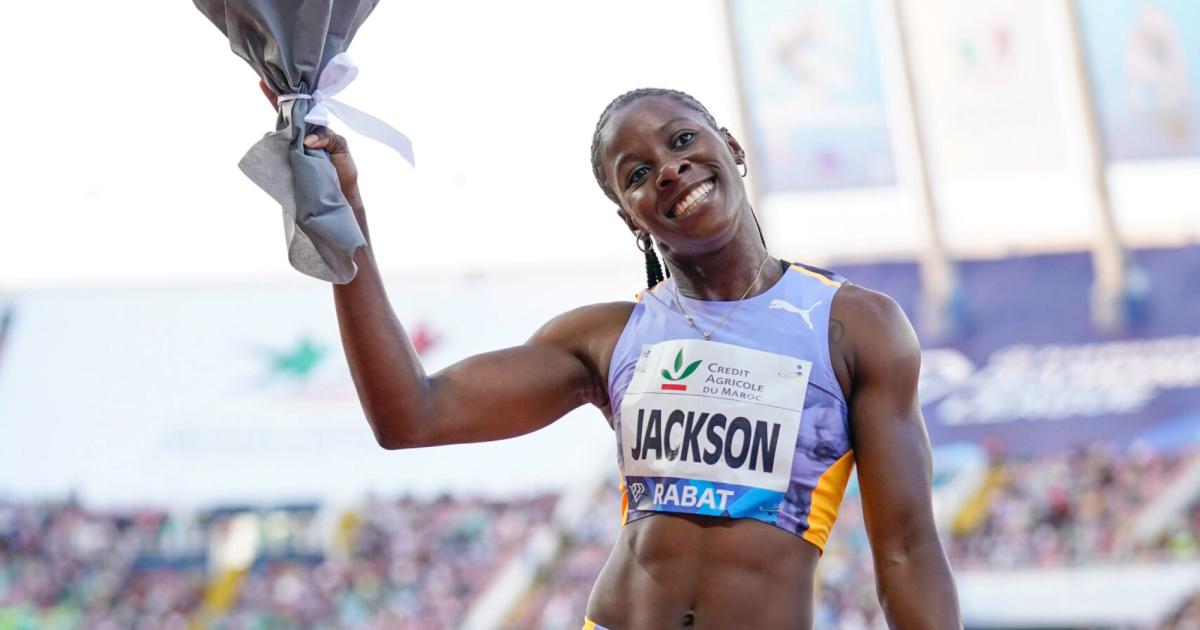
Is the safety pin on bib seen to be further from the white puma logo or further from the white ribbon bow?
the white ribbon bow

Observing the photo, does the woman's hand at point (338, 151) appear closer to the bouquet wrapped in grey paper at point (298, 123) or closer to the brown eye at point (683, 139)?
the bouquet wrapped in grey paper at point (298, 123)

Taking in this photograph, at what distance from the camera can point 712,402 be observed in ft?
7.23

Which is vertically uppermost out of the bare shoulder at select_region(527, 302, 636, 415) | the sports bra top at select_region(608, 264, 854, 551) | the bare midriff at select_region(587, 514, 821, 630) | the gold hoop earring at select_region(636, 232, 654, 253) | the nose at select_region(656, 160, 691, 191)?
the gold hoop earring at select_region(636, 232, 654, 253)

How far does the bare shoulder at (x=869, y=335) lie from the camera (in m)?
A: 2.16

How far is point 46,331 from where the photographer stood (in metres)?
18.5

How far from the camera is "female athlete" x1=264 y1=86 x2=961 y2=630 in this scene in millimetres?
2107

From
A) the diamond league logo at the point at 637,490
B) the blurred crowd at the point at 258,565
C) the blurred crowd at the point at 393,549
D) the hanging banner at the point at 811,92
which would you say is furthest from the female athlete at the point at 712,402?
the blurred crowd at the point at 258,565

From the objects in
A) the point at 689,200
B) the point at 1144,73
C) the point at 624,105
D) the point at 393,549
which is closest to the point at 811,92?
the point at 1144,73

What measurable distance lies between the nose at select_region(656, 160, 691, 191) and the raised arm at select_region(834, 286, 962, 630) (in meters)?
0.37

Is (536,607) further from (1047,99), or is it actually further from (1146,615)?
(1047,99)

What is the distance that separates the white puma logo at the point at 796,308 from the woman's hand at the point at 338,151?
0.74 meters

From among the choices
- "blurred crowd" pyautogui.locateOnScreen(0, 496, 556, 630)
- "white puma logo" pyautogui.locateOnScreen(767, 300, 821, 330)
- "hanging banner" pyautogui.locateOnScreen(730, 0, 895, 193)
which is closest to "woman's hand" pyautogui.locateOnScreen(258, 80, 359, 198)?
"white puma logo" pyautogui.locateOnScreen(767, 300, 821, 330)

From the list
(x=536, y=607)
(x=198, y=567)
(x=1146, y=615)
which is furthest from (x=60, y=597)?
→ (x=1146, y=615)

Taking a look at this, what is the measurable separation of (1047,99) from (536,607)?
27.0 ft
